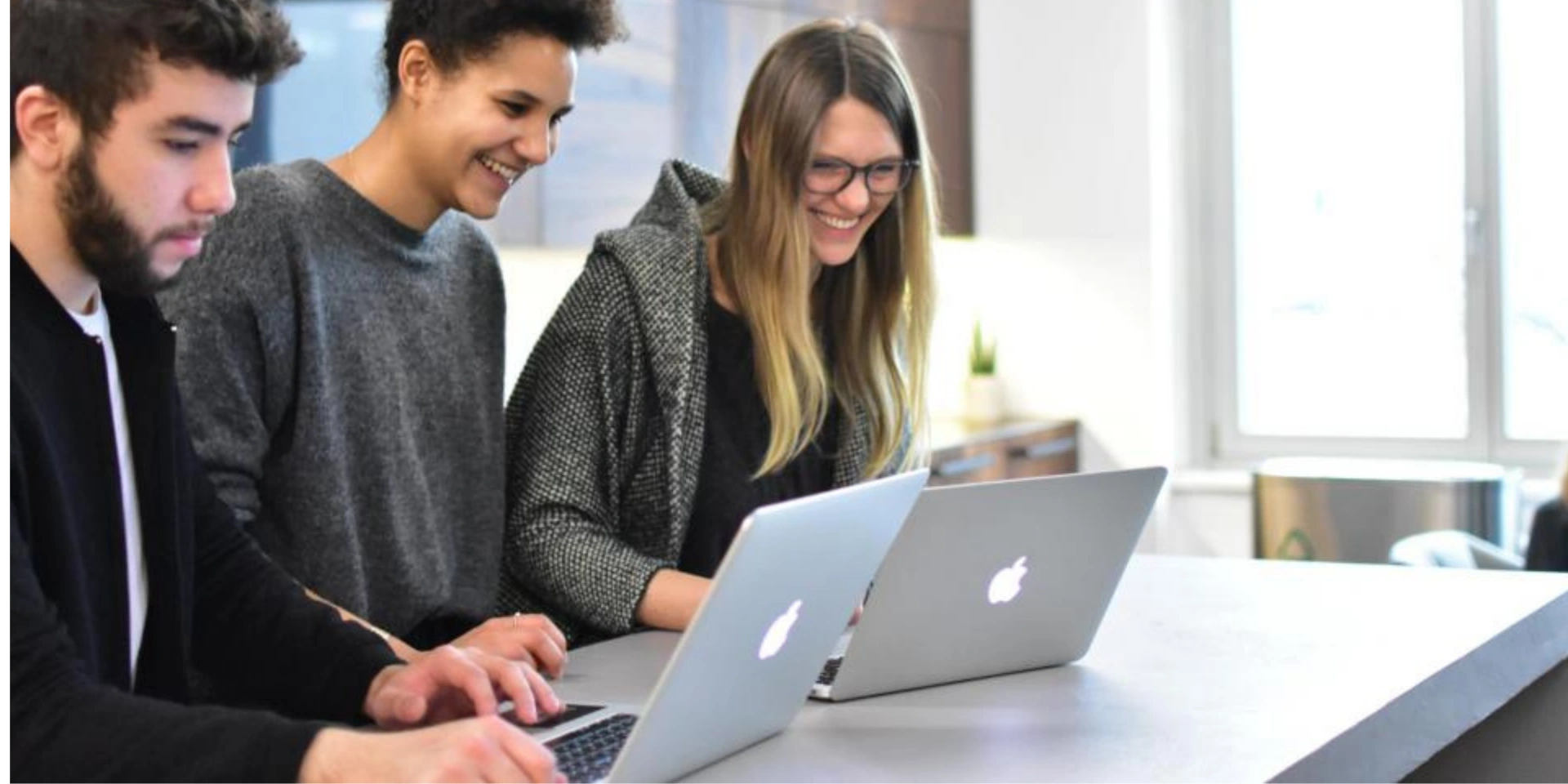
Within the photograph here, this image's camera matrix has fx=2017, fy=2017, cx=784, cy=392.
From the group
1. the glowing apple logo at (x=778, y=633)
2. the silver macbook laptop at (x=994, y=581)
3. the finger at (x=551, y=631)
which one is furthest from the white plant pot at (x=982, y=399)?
the glowing apple logo at (x=778, y=633)

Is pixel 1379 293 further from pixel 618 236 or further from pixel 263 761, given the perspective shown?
pixel 263 761

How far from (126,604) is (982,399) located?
421cm

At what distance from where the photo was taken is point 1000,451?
515 centimetres

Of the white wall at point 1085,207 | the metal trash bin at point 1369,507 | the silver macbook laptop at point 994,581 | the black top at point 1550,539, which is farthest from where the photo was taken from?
the white wall at point 1085,207

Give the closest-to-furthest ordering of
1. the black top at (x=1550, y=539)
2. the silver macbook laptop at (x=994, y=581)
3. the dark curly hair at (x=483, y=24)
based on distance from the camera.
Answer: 1. the silver macbook laptop at (x=994, y=581)
2. the dark curly hair at (x=483, y=24)
3. the black top at (x=1550, y=539)

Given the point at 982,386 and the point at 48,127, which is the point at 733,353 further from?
the point at 982,386

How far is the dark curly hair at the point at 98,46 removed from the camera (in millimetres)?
1496

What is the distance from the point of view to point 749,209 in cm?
228

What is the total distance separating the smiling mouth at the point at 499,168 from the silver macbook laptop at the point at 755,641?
678mm

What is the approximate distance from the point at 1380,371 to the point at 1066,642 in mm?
3962

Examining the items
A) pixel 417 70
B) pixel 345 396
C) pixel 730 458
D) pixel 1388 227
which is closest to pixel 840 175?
pixel 730 458

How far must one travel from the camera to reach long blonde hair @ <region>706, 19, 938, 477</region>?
226 cm

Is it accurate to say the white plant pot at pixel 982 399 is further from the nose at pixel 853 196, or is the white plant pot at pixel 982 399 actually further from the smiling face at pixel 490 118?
the smiling face at pixel 490 118

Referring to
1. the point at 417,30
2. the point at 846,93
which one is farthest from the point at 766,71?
the point at 417,30
